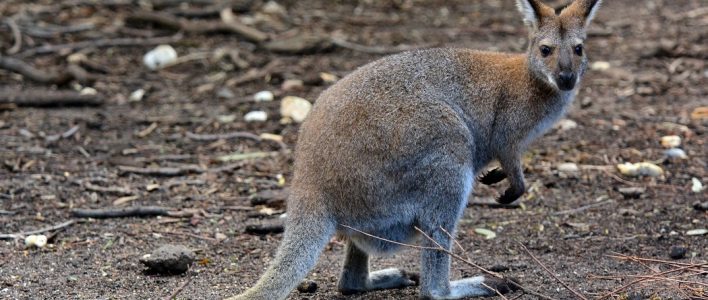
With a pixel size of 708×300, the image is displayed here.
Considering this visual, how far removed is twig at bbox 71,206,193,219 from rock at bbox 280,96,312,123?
2.16m

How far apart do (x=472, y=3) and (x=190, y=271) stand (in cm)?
835

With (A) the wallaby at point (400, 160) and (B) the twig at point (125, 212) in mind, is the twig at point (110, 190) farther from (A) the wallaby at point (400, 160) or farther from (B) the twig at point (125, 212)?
(A) the wallaby at point (400, 160)

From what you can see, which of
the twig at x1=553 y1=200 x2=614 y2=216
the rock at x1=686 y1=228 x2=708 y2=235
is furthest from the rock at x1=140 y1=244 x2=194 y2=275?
the rock at x1=686 y1=228 x2=708 y2=235

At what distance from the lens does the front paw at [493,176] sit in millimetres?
5484

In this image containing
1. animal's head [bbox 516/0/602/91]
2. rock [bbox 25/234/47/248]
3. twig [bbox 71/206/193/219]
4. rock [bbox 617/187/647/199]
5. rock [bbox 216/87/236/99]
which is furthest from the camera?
rock [bbox 216/87/236/99]

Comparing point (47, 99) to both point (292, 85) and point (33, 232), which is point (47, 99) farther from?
point (33, 232)

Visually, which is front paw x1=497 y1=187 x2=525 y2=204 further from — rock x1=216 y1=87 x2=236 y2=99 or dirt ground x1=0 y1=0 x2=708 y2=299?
rock x1=216 y1=87 x2=236 y2=99

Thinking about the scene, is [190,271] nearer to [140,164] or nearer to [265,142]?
[140,164]

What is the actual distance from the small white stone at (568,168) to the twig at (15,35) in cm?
564

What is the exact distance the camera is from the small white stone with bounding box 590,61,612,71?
9875mm

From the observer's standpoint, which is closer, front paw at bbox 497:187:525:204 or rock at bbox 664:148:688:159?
front paw at bbox 497:187:525:204

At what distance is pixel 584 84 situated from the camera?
939 cm

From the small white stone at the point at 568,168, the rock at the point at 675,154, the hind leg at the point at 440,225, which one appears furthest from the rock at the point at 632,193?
the hind leg at the point at 440,225

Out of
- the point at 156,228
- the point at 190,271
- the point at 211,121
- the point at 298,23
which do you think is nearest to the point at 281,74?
the point at 211,121
